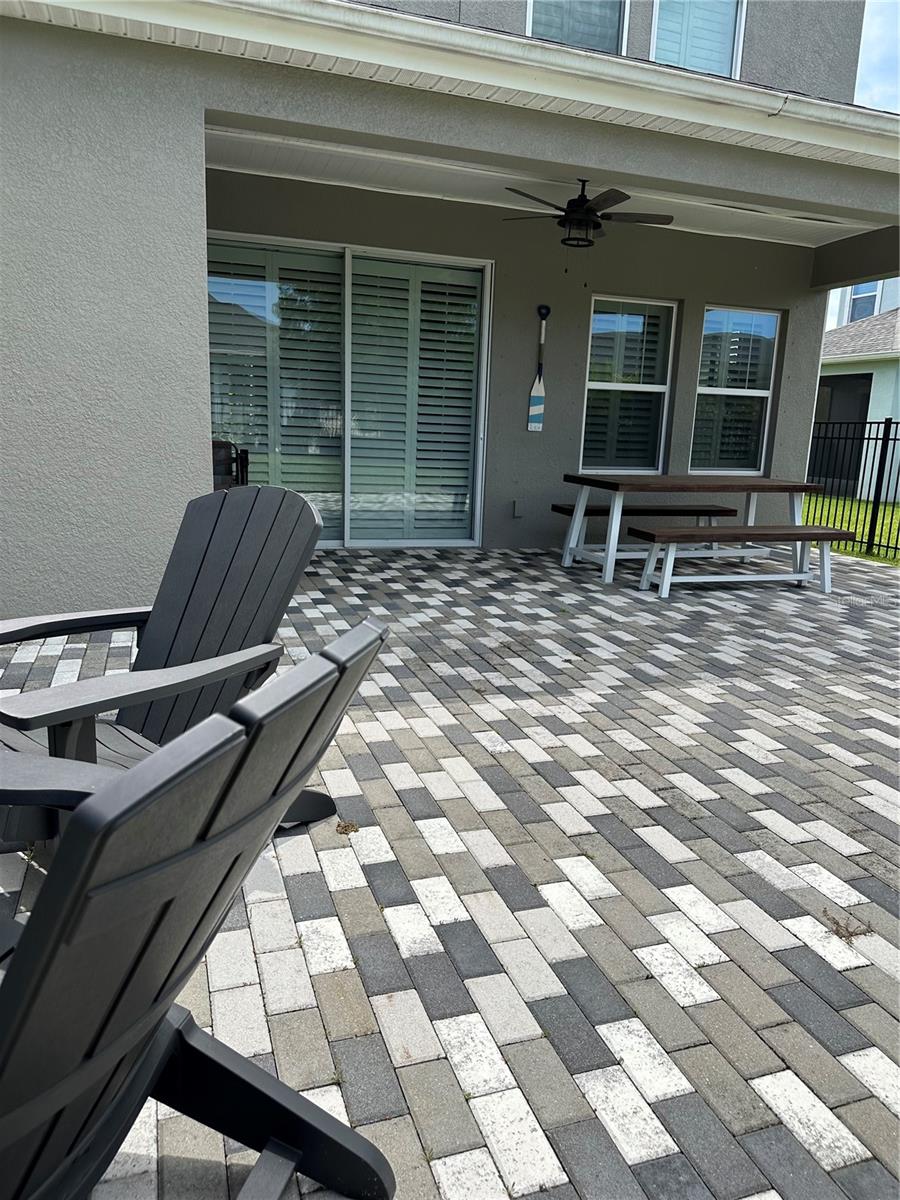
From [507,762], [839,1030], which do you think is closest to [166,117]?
[507,762]

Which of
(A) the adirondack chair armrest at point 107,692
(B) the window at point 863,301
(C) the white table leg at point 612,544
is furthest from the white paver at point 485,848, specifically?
(B) the window at point 863,301

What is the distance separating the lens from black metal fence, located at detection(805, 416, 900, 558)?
8.70 m

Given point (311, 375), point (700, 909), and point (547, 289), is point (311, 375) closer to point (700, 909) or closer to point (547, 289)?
point (547, 289)

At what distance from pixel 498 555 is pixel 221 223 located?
351 cm

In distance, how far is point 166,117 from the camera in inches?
153

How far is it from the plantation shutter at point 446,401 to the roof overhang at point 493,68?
8.79 feet

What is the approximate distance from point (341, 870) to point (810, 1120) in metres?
1.21

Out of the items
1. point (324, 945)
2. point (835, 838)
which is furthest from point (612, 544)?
point (324, 945)

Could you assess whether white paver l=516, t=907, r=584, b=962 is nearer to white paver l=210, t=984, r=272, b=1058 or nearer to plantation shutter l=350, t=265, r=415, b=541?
white paver l=210, t=984, r=272, b=1058

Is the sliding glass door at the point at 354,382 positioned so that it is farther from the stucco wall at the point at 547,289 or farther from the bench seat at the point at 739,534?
the bench seat at the point at 739,534

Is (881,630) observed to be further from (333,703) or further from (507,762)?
(333,703)

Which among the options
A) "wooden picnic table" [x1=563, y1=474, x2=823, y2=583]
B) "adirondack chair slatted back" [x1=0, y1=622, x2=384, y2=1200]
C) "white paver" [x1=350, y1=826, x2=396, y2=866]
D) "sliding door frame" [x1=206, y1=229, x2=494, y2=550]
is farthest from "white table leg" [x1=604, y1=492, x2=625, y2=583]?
"adirondack chair slatted back" [x1=0, y1=622, x2=384, y2=1200]

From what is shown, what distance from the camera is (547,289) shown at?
23.7 feet

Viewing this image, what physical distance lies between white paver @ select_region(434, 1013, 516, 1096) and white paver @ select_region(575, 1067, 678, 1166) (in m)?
0.15
